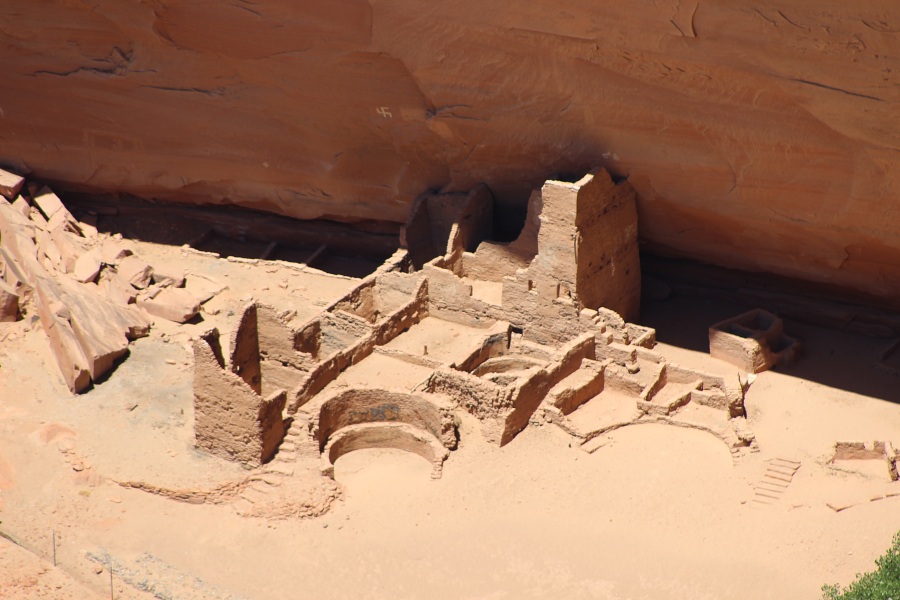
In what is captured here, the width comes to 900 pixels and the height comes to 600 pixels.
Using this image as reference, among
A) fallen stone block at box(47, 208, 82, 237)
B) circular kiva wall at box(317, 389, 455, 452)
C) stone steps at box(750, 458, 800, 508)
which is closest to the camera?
stone steps at box(750, 458, 800, 508)

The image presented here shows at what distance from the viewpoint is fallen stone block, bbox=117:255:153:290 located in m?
28.5

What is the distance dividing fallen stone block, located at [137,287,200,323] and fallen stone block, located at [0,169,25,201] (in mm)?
4240

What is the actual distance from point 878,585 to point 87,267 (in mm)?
16684

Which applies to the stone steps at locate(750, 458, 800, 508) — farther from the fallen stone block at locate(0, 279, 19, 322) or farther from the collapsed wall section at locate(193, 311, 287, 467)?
the fallen stone block at locate(0, 279, 19, 322)

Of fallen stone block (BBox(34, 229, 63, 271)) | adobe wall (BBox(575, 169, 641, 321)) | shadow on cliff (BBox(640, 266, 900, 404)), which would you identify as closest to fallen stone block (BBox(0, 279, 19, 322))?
fallen stone block (BBox(34, 229, 63, 271))

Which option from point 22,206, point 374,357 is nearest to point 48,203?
point 22,206

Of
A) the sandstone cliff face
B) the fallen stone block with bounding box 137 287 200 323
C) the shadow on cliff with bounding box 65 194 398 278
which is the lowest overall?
the fallen stone block with bounding box 137 287 200 323

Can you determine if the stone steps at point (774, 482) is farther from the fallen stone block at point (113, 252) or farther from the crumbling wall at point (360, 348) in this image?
the fallen stone block at point (113, 252)

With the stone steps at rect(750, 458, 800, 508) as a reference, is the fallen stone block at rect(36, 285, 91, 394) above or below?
below

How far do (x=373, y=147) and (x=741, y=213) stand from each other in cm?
760

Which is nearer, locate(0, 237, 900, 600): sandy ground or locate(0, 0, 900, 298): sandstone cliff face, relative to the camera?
locate(0, 237, 900, 600): sandy ground

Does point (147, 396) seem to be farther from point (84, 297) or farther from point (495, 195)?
point (495, 195)

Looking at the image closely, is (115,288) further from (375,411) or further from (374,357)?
(375,411)

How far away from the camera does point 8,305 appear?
2750 centimetres
